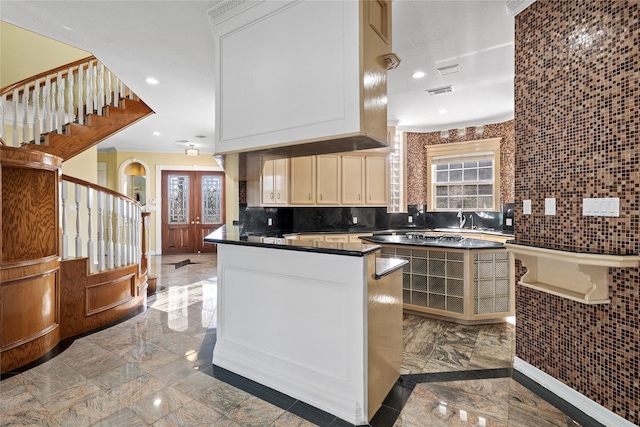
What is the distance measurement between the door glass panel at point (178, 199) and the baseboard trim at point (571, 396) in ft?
26.9

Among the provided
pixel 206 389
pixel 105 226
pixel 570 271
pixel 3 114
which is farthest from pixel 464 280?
pixel 3 114

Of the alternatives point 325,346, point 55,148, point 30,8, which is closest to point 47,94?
point 55,148

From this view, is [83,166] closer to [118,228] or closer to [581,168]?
[118,228]

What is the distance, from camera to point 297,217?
6.00 m

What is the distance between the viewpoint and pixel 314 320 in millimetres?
2078

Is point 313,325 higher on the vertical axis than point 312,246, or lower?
lower

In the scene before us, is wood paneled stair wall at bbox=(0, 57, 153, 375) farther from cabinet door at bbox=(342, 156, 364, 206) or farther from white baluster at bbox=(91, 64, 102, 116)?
cabinet door at bbox=(342, 156, 364, 206)

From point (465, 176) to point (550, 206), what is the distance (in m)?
4.00

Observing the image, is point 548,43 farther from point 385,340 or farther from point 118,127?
point 118,127

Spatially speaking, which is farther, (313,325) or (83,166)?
(83,166)

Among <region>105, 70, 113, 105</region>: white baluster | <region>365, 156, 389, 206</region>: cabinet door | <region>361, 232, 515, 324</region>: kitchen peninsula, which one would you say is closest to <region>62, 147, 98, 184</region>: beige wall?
<region>105, 70, 113, 105</region>: white baluster

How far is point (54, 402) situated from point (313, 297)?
1796mm

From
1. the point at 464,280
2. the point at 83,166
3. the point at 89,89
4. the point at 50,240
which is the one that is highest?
the point at 89,89

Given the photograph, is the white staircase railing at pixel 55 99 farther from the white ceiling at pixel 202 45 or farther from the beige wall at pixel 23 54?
the beige wall at pixel 23 54
